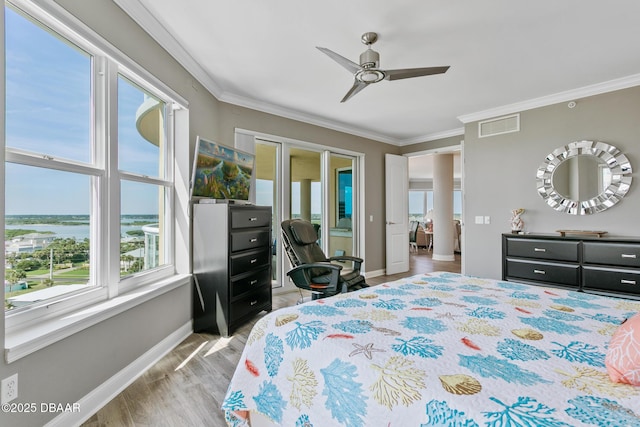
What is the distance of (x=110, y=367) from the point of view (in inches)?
76.5

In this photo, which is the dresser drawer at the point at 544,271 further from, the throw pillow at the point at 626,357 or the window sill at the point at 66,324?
the window sill at the point at 66,324

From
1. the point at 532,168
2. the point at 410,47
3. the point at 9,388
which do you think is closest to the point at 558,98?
the point at 532,168

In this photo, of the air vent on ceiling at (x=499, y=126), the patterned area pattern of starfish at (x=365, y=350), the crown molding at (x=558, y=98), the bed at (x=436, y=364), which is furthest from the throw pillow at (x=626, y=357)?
the air vent on ceiling at (x=499, y=126)

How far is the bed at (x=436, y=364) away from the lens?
79cm

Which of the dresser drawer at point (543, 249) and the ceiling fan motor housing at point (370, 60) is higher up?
the ceiling fan motor housing at point (370, 60)

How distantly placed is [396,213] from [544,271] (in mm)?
2856

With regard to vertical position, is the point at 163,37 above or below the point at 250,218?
above

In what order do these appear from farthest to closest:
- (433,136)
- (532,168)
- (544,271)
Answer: (433,136) < (532,168) < (544,271)

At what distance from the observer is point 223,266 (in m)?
2.87

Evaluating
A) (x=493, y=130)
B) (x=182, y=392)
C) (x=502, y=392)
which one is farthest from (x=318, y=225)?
(x=502, y=392)

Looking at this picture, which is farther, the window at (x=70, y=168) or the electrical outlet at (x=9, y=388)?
the window at (x=70, y=168)

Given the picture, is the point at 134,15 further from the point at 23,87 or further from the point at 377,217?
the point at 377,217

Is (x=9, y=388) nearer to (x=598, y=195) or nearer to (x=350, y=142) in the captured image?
(x=350, y=142)

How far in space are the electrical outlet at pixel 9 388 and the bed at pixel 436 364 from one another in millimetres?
962
